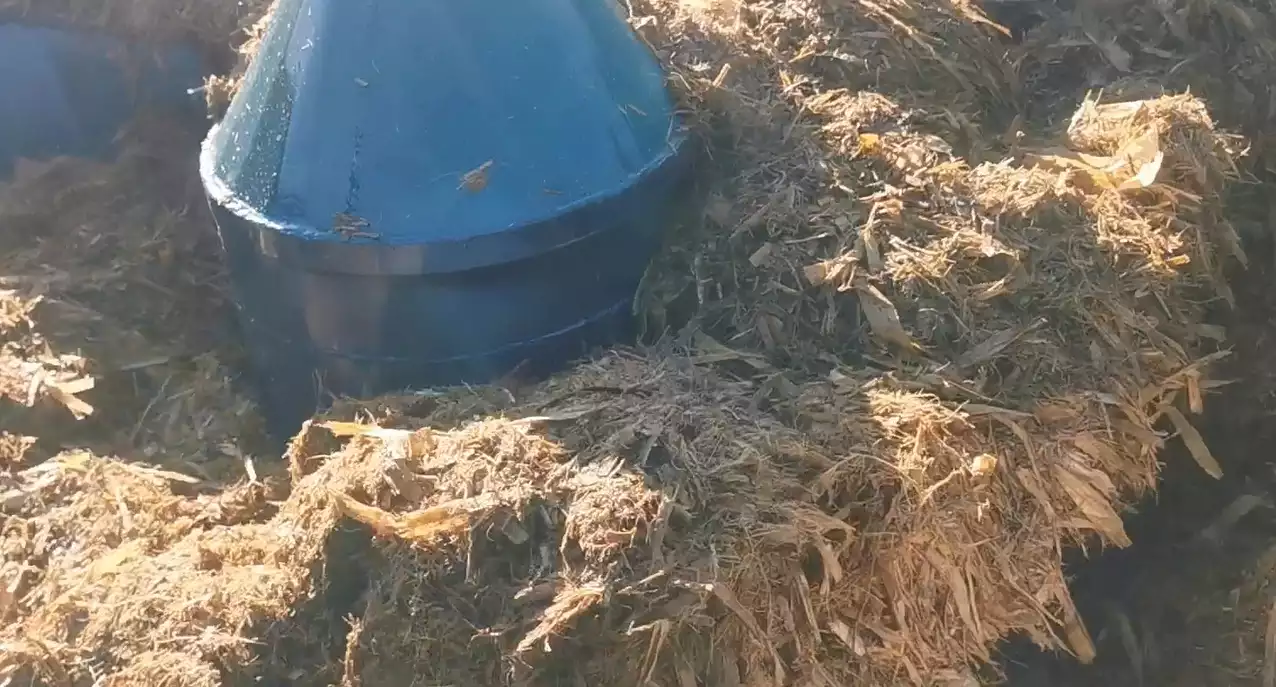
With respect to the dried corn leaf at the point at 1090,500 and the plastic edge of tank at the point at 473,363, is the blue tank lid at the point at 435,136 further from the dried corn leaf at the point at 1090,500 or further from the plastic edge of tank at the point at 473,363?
the dried corn leaf at the point at 1090,500

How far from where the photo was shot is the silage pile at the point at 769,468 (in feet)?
6.71

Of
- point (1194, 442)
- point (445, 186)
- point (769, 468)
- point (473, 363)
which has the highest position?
point (445, 186)

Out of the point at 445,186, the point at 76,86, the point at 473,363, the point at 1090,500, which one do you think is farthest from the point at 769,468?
the point at 76,86

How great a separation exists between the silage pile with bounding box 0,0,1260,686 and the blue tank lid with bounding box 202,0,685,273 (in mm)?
381

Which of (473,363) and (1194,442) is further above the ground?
(473,363)

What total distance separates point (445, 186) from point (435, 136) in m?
0.13

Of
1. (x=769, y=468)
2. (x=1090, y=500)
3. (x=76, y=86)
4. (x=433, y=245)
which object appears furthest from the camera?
(x=76, y=86)

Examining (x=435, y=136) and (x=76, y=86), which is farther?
(x=76, y=86)

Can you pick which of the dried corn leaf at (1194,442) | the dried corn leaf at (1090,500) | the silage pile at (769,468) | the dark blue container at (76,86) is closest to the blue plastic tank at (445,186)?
the silage pile at (769,468)

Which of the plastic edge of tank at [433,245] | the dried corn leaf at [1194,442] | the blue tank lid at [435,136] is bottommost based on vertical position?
the dried corn leaf at [1194,442]

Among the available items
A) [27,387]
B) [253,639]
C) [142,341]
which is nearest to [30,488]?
[27,387]

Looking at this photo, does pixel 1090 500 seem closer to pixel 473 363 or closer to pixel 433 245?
pixel 473 363

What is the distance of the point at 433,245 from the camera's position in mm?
2717

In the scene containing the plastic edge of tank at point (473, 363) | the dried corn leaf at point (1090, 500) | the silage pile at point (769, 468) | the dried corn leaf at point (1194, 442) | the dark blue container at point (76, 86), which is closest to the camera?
the silage pile at point (769, 468)
